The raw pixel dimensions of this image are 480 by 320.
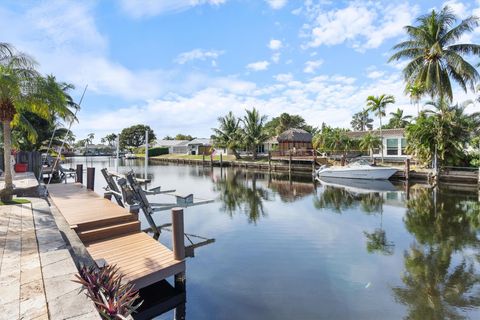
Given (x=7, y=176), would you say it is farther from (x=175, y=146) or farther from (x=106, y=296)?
(x=175, y=146)

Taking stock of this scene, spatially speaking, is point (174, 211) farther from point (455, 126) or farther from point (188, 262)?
point (455, 126)

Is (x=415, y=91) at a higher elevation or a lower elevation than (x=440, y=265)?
higher

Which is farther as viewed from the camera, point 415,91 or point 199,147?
point 199,147

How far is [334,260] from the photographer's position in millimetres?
7898

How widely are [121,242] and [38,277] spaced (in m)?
3.28

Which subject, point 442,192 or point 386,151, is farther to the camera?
point 386,151

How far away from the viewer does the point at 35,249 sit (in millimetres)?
4816

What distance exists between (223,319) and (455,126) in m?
24.2

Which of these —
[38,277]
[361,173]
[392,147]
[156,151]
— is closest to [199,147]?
[156,151]

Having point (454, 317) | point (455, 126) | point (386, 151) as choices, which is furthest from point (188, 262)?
point (386, 151)

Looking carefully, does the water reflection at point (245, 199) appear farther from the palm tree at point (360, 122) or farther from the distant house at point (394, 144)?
the palm tree at point (360, 122)

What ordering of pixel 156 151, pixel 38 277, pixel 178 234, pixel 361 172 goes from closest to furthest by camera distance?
pixel 38 277 → pixel 178 234 → pixel 361 172 → pixel 156 151

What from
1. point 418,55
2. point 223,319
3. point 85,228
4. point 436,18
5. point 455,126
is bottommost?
point 223,319

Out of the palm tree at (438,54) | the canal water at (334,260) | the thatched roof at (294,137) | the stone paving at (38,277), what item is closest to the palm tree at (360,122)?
the thatched roof at (294,137)
